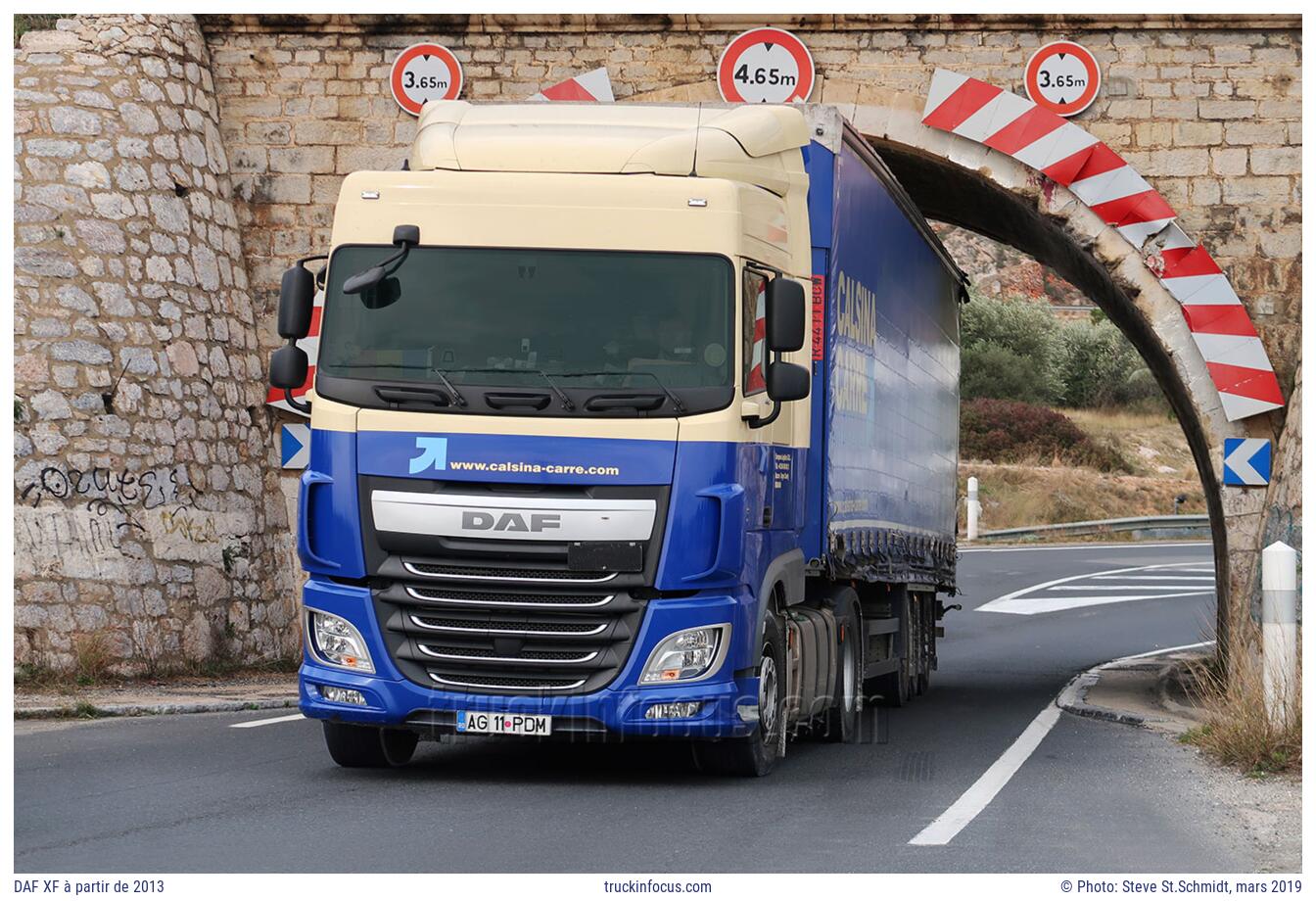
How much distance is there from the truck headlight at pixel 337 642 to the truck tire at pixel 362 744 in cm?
55

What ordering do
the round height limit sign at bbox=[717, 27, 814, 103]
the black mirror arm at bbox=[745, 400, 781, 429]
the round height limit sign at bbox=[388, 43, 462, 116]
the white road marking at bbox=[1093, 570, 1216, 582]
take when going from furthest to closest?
the white road marking at bbox=[1093, 570, 1216, 582], the round height limit sign at bbox=[388, 43, 462, 116], the round height limit sign at bbox=[717, 27, 814, 103], the black mirror arm at bbox=[745, 400, 781, 429]

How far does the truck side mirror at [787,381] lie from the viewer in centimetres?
966

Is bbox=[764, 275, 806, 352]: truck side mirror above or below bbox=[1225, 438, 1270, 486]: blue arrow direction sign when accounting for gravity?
above

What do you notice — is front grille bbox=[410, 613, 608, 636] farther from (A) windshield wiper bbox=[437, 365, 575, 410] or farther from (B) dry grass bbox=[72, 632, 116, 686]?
(B) dry grass bbox=[72, 632, 116, 686]

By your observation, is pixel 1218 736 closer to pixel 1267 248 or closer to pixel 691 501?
pixel 691 501

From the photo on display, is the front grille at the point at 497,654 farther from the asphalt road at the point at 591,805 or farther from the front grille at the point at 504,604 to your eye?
the asphalt road at the point at 591,805

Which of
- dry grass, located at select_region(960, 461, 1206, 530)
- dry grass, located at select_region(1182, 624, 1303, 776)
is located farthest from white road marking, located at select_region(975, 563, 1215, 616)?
dry grass, located at select_region(1182, 624, 1303, 776)

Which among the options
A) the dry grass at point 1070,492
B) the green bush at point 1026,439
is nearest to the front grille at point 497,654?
the dry grass at point 1070,492

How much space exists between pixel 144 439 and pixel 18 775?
6.25 metres

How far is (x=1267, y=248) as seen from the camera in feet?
55.7

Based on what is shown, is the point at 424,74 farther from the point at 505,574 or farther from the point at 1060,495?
the point at 1060,495

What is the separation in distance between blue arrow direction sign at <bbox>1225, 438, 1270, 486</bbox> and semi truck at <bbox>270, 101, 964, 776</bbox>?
24.9 feet

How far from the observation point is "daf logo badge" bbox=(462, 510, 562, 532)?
9289 mm
